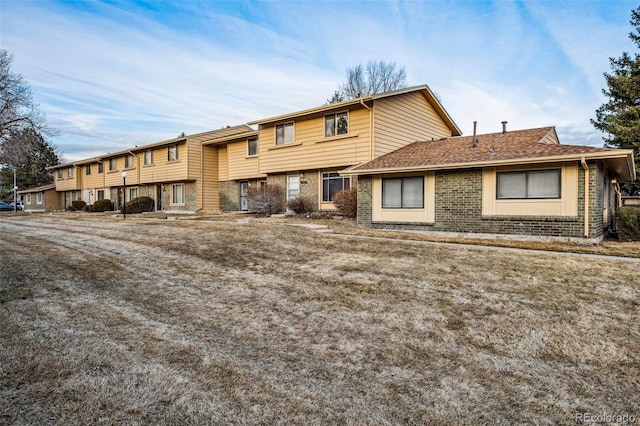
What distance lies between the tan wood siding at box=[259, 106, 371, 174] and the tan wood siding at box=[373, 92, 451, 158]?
0.64 m

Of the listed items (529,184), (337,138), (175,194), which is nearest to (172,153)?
(175,194)

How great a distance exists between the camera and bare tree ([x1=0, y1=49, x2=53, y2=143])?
19.2 metres

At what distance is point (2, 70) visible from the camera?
1934cm

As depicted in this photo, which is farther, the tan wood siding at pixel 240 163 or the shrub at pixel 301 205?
the tan wood siding at pixel 240 163

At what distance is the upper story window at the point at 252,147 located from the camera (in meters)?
22.1

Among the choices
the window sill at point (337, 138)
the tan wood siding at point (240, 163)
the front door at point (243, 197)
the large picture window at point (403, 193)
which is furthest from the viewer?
the front door at point (243, 197)

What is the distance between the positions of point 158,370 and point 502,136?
49.0 ft

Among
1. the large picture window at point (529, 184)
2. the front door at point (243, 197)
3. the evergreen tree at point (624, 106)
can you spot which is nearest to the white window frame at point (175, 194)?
the front door at point (243, 197)

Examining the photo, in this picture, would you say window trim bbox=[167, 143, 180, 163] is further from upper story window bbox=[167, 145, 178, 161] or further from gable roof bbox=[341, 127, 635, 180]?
gable roof bbox=[341, 127, 635, 180]

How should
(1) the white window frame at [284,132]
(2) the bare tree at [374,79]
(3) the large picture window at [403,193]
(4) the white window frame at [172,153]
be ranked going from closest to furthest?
(3) the large picture window at [403,193]
(1) the white window frame at [284,132]
(4) the white window frame at [172,153]
(2) the bare tree at [374,79]

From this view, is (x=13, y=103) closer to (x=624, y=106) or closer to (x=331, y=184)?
(x=331, y=184)

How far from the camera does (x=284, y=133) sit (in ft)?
63.8

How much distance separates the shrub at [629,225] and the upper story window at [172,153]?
79.4 feet

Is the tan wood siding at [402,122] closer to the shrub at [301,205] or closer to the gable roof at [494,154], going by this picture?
the gable roof at [494,154]
